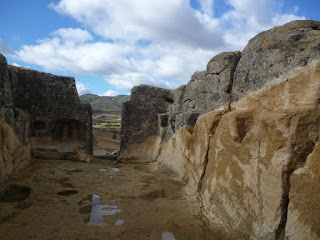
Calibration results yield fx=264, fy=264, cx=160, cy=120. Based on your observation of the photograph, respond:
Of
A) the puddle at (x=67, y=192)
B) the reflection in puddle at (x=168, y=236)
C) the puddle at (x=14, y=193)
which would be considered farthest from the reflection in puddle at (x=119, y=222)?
the puddle at (x=14, y=193)

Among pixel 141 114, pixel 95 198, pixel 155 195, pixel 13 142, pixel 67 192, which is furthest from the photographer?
pixel 141 114

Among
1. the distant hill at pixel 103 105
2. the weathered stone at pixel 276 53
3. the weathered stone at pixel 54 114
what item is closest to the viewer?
the weathered stone at pixel 276 53

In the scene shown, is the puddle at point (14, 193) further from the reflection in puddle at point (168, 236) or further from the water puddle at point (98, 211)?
the reflection in puddle at point (168, 236)

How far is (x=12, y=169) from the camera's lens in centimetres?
566

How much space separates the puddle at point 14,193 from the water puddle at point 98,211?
3.93ft

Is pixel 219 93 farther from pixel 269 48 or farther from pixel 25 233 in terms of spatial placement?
pixel 25 233

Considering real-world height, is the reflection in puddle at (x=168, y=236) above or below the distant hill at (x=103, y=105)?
below

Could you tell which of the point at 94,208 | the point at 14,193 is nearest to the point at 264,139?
the point at 94,208

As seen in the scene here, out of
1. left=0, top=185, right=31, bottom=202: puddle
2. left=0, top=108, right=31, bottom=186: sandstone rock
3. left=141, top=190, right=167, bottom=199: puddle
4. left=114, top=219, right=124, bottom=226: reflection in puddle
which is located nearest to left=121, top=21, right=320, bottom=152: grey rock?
left=141, top=190, right=167, bottom=199: puddle

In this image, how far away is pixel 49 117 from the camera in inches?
329

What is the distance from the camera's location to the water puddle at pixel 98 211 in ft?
12.5

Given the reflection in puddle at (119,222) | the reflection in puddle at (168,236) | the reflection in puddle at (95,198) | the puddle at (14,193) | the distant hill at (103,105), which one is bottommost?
the reflection in puddle at (95,198)

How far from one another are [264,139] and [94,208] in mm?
2950

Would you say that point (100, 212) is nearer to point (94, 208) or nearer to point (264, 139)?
point (94, 208)
